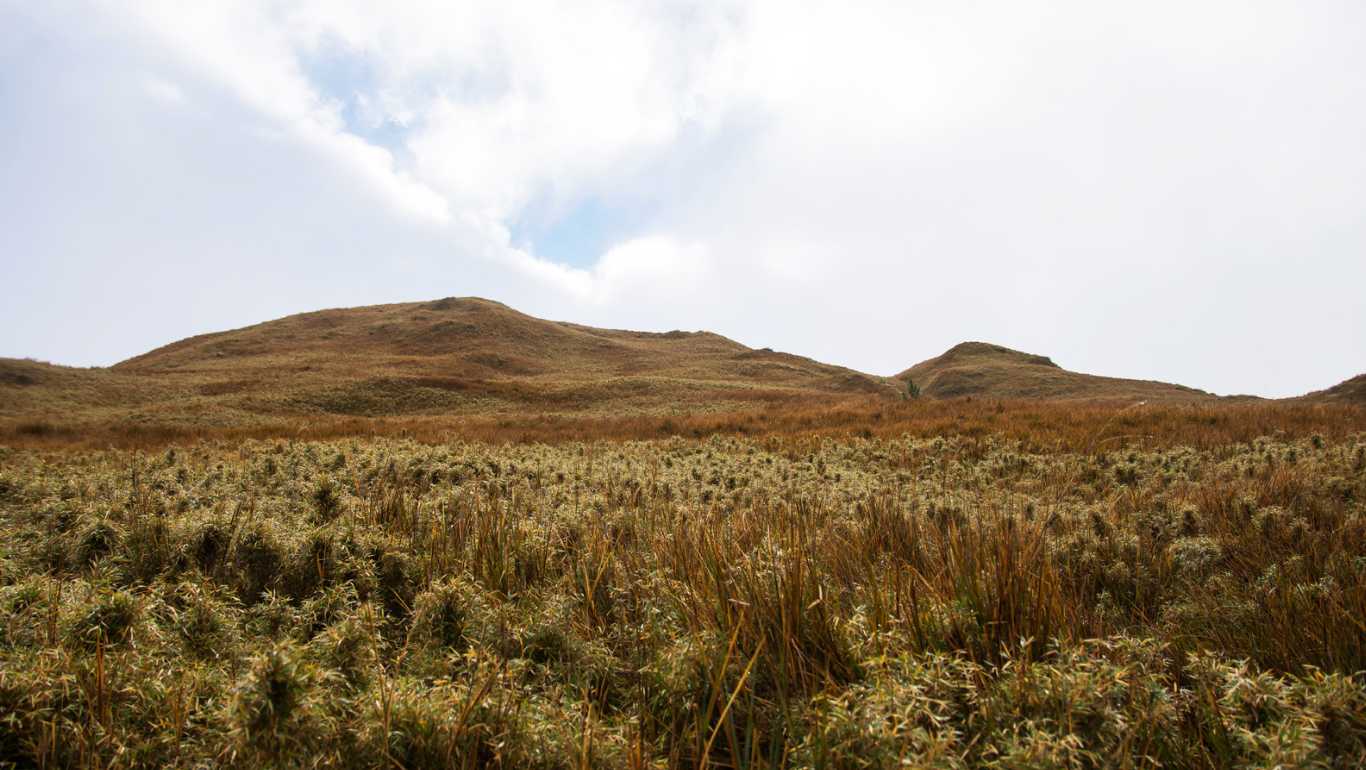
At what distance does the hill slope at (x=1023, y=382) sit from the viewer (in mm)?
50344

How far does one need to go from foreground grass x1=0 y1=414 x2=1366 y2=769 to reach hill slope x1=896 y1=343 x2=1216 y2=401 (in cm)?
4474

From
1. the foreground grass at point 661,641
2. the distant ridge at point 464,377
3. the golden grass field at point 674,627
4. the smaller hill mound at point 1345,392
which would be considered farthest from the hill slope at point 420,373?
the foreground grass at point 661,641

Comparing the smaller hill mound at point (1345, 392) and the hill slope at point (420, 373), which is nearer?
the smaller hill mound at point (1345, 392)

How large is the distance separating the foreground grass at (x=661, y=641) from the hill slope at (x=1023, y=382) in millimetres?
44740

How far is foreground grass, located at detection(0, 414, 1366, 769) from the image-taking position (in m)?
1.84

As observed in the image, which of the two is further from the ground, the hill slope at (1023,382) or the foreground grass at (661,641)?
the hill slope at (1023,382)

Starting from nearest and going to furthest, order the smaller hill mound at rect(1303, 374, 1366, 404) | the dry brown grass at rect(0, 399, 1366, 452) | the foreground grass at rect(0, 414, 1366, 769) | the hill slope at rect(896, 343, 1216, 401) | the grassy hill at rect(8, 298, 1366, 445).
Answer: the foreground grass at rect(0, 414, 1366, 769)
the dry brown grass at rect(0, 399, 1366, 452)
the smaller hill mound at rect(1303, 374, 1366, 404)
the grassy hill at rect(8, 298, 1366, 445)
the hill slope at rect(896, 343, 1216, 401)

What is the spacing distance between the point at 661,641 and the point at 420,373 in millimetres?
53823

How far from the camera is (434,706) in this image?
2.02m

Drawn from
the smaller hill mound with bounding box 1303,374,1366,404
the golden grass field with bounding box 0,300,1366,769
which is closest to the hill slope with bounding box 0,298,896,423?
the smaller hill mound with bounding box 1303,374,1366,404

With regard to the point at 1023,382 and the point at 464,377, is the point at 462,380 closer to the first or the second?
the point at 464,377

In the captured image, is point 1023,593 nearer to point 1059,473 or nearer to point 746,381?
point 1059,473

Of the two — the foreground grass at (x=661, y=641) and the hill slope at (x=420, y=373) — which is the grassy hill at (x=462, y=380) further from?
the foreground grass at (x=661, y=641)

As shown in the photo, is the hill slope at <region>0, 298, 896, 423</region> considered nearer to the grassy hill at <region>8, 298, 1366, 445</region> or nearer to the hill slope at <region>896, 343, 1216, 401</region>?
the grassy hill at <region>8, 298, 1366, 445</region>
